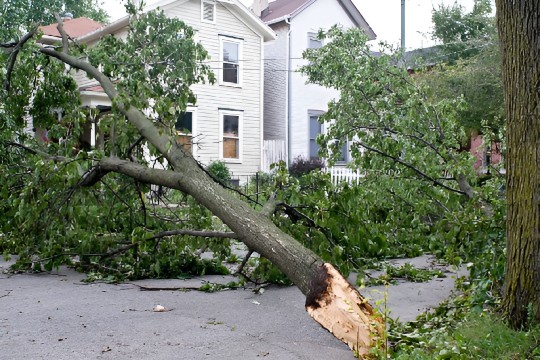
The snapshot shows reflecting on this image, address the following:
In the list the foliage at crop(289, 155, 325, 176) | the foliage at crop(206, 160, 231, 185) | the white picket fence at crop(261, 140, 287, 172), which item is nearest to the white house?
the white picket fence at crop(261, 140, 287, 172)

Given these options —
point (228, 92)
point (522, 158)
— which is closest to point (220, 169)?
point (228, 92)

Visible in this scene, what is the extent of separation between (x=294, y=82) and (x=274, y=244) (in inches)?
768

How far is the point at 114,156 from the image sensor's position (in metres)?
6.90

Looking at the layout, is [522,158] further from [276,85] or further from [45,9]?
[45,9]

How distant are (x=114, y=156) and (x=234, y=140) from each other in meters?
15.6

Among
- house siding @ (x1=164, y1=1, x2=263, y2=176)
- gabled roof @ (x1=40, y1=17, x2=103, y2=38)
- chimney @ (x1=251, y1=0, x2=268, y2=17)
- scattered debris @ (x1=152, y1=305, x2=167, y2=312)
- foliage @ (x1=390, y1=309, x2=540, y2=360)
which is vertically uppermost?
chimney @ (x1=251, y1=0, x2=268, y2=17)

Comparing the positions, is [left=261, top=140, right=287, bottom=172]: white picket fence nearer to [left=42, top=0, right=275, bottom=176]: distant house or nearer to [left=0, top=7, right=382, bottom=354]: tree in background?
[left=42, top=0, right=275, bottom=176]: distant house

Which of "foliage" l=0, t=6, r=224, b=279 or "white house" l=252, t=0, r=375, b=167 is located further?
"white house" l=252, t=0, r=375, b=167

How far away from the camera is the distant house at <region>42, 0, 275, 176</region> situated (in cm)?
2152

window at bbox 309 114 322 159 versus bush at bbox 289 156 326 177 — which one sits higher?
window at bbox 309 114 322 159

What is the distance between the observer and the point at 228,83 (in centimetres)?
2212

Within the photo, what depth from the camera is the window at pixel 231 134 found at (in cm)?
2209

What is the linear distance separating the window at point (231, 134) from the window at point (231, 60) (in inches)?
42.1

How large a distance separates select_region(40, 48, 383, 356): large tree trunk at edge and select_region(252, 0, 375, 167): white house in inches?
646
